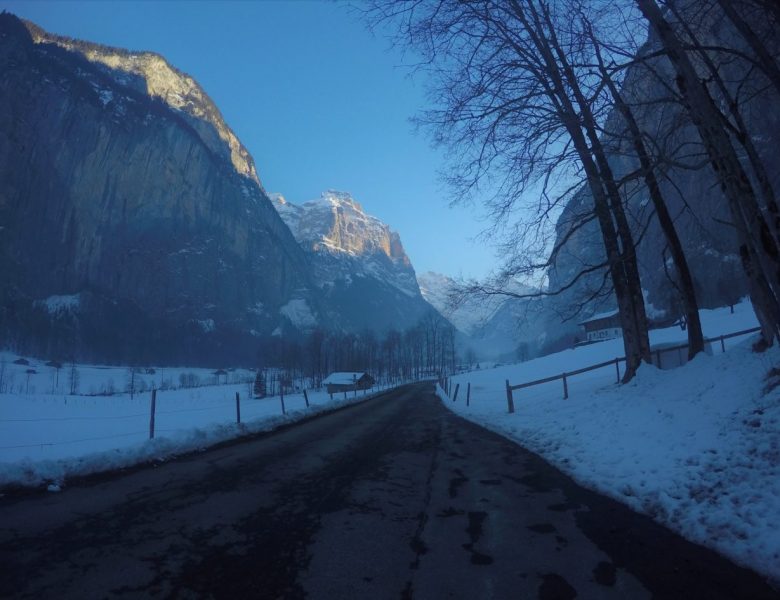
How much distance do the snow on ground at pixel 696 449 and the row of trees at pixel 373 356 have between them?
10551 centimetres

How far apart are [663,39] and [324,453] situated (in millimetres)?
9861

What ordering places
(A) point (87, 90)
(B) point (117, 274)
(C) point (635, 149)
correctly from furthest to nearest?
1. (A) point (87, 90)
2. (B) point (117, 274)
3. (C) point (635, 149)

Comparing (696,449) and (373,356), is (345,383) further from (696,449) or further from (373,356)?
(696,449)

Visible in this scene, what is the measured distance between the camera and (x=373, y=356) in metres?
132

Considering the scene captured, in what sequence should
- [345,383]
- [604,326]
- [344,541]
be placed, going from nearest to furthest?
[344,541], [345,383], [604,326]

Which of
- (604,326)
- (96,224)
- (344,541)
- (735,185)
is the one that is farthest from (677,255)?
(96,224)

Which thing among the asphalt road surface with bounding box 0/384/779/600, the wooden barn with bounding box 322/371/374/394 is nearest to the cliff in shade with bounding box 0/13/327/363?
the wooden barn with bounding box 322/371/374/394

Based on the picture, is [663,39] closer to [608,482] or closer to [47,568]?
[608,482]

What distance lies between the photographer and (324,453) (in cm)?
977

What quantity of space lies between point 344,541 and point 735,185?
7.02 m

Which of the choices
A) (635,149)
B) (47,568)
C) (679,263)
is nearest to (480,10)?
(635,149)

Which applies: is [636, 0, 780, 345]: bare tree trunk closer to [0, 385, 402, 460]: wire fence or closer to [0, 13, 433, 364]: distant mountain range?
[0, 385, 402, 460]: wire fence

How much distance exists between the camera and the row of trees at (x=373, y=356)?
121m

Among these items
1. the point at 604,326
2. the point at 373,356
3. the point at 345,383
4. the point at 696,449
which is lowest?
the point at 345,383
